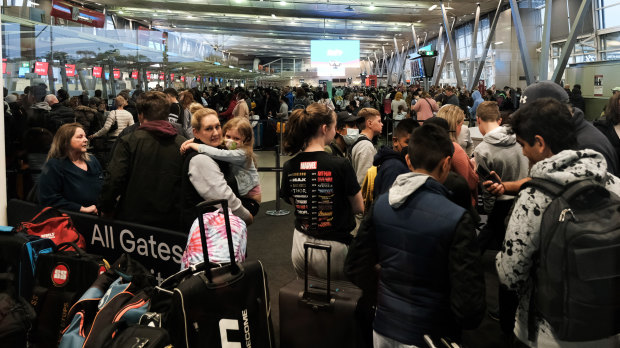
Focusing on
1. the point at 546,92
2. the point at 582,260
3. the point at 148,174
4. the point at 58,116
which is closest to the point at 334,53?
the point at 58,116

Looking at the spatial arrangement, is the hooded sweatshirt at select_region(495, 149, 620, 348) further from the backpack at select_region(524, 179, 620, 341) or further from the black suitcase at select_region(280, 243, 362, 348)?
the black suitcase at select_region(280, 243, 362, 348)

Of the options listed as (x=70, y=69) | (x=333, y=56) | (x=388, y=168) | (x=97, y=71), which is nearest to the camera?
(x=388, y=168)

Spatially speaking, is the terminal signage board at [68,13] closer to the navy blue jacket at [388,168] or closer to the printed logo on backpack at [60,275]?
the printed logo on backpack at [60,275]

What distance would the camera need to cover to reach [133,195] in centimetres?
336

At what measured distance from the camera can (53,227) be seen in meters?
3.48

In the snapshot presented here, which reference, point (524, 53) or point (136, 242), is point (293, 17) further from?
point (136, 242)

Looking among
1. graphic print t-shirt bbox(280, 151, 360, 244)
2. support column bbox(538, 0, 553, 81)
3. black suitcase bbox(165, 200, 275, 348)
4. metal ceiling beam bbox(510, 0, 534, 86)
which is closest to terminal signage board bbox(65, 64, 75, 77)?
graphic print t-shirt bbox(280, 151, 360, 244)

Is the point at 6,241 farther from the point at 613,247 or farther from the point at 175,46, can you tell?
the point at 175,46

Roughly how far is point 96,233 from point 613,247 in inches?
128

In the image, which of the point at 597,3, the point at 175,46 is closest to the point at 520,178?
the point at 175,46

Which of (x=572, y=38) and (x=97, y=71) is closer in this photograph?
(x=97, y=71)

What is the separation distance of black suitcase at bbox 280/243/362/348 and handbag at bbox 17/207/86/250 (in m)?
1.69

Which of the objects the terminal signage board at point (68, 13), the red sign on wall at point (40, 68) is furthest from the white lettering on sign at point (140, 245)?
the terminal signage board at point (68, 13)

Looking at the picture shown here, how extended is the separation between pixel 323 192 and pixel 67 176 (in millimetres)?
2139
